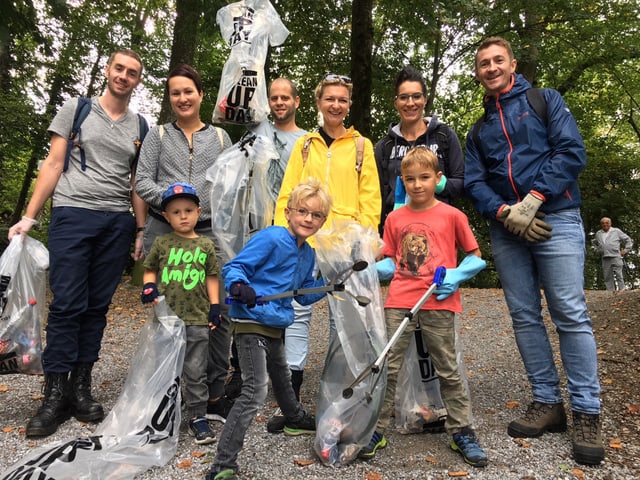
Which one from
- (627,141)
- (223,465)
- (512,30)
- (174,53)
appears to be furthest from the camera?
(627,141)

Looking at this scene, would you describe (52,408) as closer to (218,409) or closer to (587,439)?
(218,409)

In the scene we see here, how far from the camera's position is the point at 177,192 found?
291 centimetres

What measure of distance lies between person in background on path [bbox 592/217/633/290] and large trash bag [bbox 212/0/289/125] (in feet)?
36.2

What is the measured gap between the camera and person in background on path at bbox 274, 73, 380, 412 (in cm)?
319

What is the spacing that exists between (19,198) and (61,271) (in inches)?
631

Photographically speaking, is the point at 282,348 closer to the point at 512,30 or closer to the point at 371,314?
the point at 371,314

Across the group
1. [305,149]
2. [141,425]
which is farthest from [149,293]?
[305,149]

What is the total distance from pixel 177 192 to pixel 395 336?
60.1 inches

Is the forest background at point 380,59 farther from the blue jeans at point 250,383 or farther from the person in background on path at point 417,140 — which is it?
the blue jeans at point 250,383

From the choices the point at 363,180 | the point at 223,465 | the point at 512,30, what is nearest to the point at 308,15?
the point at 512,30

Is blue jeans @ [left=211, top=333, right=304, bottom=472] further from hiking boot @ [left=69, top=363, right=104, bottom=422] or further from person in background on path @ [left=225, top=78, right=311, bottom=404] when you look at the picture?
hiking boot @ [left=69, top=363, right=104, bottom=422]

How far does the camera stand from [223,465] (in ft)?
7.83

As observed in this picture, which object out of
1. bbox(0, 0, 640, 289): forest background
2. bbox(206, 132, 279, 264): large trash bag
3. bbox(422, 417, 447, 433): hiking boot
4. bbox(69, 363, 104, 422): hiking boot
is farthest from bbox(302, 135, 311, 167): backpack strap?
bbox(0, 0, 640, 289): forest background

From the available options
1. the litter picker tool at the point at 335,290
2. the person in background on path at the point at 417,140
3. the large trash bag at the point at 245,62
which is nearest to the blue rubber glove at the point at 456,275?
the litter picker tool at the point at 335,290
